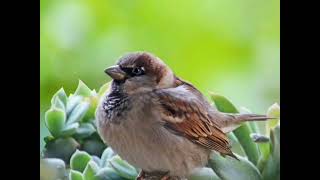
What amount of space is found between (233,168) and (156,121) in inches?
8.0

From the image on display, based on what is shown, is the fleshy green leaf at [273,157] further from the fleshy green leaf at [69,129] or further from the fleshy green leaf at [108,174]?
the fleshy green leaf at [69,129]

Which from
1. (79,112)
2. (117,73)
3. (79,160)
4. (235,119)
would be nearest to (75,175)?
(79,160)

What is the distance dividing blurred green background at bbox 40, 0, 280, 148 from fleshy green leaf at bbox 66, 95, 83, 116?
3 cm

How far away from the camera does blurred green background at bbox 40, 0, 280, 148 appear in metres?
1.60

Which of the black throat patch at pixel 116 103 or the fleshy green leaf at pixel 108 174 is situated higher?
the black throat patch at pixel 116 103

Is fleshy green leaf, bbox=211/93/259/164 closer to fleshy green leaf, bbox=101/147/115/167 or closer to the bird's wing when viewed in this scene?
the bird's wing

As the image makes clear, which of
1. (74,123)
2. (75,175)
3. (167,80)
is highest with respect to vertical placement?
(167,80)

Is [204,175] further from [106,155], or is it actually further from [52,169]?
[52,169]

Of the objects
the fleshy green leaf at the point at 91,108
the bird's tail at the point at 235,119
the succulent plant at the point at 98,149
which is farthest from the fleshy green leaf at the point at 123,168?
the bird's tail at the point at 235,119

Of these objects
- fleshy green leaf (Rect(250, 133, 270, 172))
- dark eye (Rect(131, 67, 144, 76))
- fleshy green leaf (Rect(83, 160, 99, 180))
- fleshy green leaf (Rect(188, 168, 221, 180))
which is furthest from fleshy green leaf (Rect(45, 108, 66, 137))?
fleshy green leaf (Rect(250, 133, 270, 172))

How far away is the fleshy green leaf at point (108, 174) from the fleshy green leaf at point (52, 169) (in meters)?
0.08

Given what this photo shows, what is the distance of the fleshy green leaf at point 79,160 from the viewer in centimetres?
161

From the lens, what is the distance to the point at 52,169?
163 centimetres
